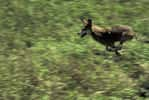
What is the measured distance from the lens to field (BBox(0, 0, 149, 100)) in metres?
6.58

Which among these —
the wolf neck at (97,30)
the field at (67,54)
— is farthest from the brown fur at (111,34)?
the field at (67,54)

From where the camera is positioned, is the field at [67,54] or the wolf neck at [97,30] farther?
the wolf neck at [97,30]

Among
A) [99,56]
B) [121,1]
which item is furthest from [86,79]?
[121,1]

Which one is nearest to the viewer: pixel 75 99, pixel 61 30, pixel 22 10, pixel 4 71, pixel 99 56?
pixel 75 99

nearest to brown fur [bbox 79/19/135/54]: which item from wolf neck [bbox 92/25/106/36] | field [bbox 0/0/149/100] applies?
wolf neck [bbox 92/25/106/36]

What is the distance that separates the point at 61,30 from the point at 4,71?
5.38ft

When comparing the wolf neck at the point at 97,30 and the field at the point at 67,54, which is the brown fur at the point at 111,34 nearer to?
the wolf neck at the point at 97,30

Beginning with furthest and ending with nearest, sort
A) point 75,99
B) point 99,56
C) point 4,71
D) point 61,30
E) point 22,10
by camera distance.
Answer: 1. point 22,10
2. point 61,30
3. point 99,56
4. point 4,71
5. point 75,99

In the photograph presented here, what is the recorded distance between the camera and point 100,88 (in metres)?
6.62

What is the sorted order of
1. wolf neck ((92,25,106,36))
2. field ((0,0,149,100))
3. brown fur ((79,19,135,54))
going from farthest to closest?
wolf neck ((92,25,106,36)), brown fur ((79,19,135,54)), field ((0,0,149,100))

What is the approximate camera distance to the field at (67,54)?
6.58 m

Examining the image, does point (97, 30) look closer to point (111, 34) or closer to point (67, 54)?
point (111, 34)

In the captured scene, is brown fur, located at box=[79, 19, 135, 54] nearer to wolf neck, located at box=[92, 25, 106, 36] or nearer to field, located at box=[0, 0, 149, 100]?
wolf neck, located at box=[92, 25, 106, 36]

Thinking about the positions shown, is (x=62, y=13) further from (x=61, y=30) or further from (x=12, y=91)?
(x=12, y=91)
